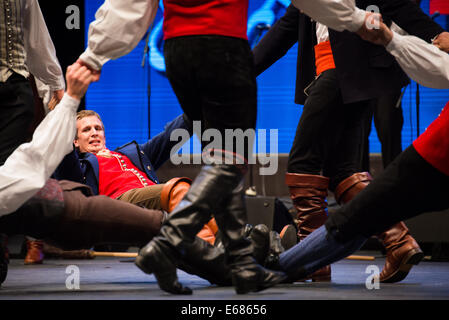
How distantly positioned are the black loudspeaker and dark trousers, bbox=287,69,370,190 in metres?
1.82

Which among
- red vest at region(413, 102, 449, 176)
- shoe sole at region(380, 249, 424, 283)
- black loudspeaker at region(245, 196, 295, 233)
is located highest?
red vest at region(413, 102, 449, 176)

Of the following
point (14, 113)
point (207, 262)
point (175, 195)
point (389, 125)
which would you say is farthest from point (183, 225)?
point (389, 125)

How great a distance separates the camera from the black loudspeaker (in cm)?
462

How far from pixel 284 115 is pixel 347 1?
4.32 meters

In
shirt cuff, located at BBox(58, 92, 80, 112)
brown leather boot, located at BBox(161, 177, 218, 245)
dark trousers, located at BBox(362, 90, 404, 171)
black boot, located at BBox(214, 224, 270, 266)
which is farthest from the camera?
dark trousers, located at BBox(362, 90, 404, 171)

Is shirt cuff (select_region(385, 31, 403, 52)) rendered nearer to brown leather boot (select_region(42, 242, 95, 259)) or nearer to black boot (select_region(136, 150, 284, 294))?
black boot (select_region(136, 150, 284, 294))

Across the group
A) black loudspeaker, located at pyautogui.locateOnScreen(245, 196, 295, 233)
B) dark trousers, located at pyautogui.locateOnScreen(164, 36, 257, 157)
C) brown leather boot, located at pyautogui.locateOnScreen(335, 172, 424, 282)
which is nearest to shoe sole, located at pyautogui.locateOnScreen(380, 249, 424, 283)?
brown leather boot, located at pyautogui.locateOnScreen(335, 172, 424, 282)

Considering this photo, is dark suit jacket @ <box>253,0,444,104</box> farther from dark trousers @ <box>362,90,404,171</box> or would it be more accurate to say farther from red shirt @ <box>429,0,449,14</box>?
red shirt @ <box>429,0,449,14</box>

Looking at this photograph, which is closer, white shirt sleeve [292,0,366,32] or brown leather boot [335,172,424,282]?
white shirt sleeve [292,0,366,32]

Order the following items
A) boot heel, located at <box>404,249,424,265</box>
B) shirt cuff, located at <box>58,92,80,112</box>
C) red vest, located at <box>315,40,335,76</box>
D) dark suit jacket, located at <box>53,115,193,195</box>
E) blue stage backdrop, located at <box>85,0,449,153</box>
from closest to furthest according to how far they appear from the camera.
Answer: shirt cuff, located at <box>58,92,80,112</box>
boot heel, located at <box>404,249,424,265</box>
red vest, located at <box>315,40,335,76</box>
dark suit jacket, located at <box>53,115,193,195</box>
blue stage backdrop, located at <box>85,0,449,153</box>

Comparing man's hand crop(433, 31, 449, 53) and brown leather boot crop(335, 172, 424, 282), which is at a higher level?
man's hand crop(433, 31, 449, 53)

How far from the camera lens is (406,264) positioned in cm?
262

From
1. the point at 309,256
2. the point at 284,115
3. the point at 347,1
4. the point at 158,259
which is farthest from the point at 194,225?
the point at 284,115

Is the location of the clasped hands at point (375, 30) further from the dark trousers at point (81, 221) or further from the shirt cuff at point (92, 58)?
the dark trousers at point (81, 221)
